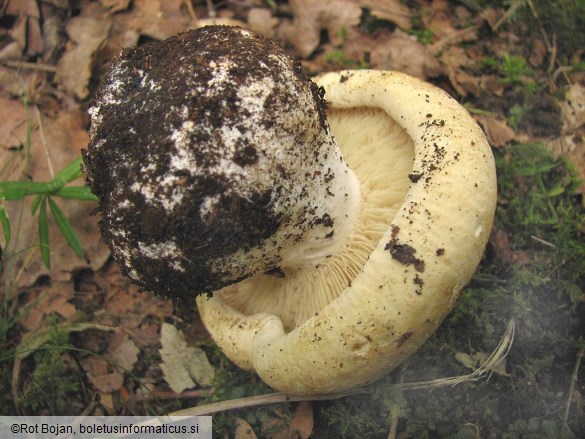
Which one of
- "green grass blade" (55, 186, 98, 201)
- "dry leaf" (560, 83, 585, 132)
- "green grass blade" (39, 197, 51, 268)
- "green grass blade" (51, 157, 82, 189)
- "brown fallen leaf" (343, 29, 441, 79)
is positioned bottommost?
"green grass blade" (39, 197, 51, 268)

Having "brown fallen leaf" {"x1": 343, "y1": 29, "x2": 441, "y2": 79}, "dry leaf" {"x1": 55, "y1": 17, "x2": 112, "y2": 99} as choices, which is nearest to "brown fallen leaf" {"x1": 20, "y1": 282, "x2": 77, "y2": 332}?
"dry leaf" {"x1": 55, "y1": 17, "x2": 112, "y2": 99}

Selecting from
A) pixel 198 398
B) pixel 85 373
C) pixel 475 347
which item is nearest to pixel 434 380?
pixel 475 347

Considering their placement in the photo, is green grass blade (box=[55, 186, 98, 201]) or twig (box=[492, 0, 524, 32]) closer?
green grass blade (box=[55, 186, 98, 201])

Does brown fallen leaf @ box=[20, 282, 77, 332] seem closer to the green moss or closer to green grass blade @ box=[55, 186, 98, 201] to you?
the green moss

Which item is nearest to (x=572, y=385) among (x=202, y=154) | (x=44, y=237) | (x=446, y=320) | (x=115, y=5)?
(x=446, y=320)

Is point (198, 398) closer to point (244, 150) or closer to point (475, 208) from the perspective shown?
point (244, 150)

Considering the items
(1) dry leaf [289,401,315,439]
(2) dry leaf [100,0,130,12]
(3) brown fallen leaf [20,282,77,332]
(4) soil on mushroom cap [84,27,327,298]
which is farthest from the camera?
(2) dry leaf [100,0,130,12]

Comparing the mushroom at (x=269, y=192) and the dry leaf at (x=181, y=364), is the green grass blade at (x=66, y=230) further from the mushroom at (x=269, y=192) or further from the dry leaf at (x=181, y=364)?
the mushroom at (x=269, y=192)

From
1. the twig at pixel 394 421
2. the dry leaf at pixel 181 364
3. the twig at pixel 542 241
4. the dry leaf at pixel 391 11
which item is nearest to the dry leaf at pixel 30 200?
the dry leaf at pixel 181 364
